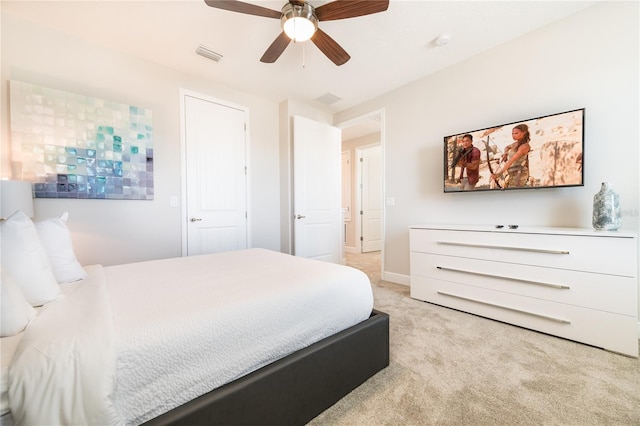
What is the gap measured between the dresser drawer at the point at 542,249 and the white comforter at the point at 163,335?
1.36 meters

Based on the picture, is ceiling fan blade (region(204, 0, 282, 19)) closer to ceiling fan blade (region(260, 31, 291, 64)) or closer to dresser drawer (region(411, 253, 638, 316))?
ceiling fan blade (region(260, 31, 291, 64))

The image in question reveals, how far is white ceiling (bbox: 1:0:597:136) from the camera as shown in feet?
6.41

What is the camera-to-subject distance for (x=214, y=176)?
3088 millimetres

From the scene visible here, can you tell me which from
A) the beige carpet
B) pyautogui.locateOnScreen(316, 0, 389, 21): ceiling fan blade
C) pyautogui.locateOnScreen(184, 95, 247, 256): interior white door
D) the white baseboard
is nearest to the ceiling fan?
pyautogui.locateOnScreen(316, 0, 389, 21): ceiling fan blade

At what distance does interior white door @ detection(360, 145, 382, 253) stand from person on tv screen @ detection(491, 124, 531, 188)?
3282mm

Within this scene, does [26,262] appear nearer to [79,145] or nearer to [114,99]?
[79,145]

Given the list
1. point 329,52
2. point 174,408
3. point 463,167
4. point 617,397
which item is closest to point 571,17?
point 463,167

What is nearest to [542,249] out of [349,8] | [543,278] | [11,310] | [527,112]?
[543,278]

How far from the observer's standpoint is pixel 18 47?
2.02 meters

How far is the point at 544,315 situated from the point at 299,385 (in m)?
1.97

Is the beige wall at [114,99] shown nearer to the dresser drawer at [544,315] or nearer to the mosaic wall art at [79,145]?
the mosaic wall art at [79,145]

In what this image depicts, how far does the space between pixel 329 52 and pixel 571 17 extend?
203 centimetres

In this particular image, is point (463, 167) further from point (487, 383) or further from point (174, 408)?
point (174, 408)

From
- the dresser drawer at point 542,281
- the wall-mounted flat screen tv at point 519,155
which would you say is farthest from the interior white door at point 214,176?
the wall-mounted flat screen tv at point 519,155
